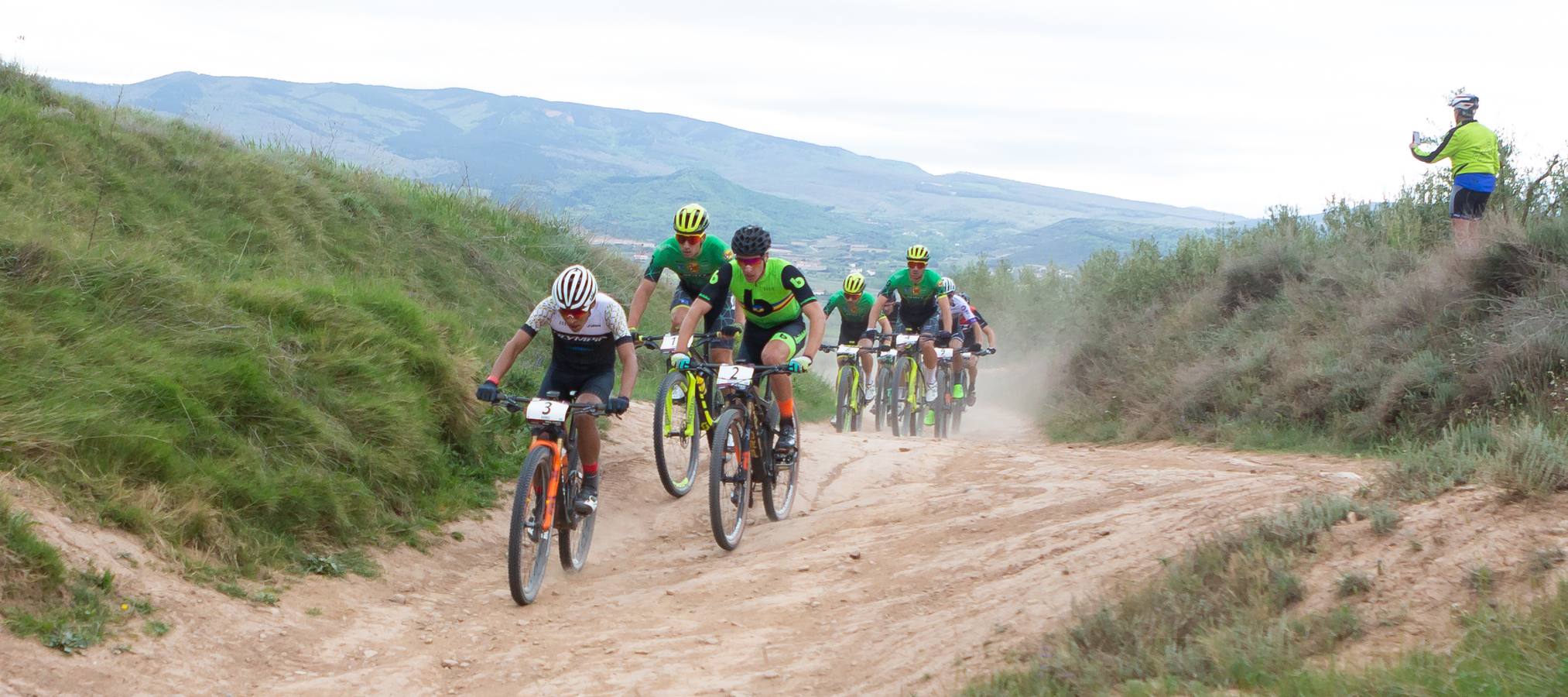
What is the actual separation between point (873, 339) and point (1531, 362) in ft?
24.5

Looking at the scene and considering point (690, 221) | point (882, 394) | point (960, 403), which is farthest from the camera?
point (960, 403)

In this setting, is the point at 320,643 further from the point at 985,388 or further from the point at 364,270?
the point at 985,388

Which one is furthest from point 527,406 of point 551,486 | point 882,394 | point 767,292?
point 882,394

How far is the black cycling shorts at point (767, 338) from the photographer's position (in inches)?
352

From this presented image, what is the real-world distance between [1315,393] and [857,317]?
19.4 feet

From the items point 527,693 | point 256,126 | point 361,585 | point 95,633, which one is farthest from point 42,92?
point 256,126

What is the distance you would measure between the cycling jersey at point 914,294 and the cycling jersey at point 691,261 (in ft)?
15.7

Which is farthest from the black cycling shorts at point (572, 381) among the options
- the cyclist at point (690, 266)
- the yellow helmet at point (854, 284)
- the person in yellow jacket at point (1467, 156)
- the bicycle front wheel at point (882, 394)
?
the person in yellow jacket at point (1467, 156)

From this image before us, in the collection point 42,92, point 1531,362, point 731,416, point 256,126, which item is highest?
point 256,126

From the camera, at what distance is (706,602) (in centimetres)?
688

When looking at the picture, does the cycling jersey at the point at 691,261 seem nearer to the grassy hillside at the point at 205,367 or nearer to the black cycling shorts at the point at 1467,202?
the grassy hillside at the point at 205,367

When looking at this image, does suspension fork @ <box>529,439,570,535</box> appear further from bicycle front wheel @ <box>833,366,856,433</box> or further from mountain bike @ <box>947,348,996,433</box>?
mountain bike @ <box>947,348,996,433</box>

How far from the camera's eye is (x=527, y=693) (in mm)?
5414

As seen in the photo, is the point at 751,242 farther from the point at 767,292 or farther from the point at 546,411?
the point at 546,411
